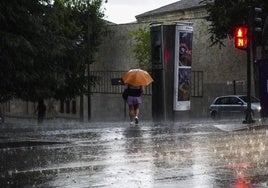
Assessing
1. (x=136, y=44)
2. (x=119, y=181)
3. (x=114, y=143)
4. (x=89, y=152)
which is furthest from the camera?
(x=136, y=44)

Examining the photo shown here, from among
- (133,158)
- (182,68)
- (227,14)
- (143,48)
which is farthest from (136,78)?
(143,48)

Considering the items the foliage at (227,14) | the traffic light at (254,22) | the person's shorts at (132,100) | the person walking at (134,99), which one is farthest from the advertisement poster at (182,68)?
the foliage at (227,14)

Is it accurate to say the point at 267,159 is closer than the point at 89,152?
Yes

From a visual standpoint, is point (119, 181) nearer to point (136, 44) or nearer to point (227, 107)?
point (227, 107)

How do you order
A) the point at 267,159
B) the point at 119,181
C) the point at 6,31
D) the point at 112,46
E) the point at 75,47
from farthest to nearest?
the point at 112,46
the point at 75,47
the point at 6,31
the point at 267,159
the point at 119,181

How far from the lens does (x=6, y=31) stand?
19.2 metres

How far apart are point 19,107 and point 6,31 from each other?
34.9 meters

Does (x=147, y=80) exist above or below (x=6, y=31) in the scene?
below

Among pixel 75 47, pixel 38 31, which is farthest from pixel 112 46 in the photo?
pixel 38 31

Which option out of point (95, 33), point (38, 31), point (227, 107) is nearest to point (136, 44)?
point (95, 33)

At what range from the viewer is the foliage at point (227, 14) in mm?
33625

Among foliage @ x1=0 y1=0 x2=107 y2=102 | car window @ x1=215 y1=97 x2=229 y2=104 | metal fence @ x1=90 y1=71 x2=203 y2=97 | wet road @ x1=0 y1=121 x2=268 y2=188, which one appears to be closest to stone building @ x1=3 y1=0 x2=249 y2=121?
metal fence @ x1=90 y1=71 x2=203 y2=97

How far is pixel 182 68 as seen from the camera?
21719 millimetres

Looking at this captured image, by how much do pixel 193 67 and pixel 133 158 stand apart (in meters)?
32.6
